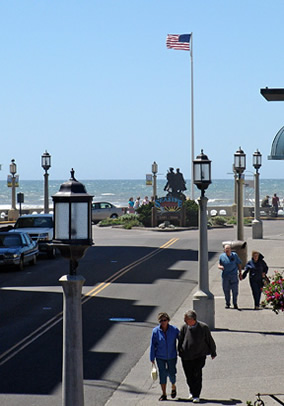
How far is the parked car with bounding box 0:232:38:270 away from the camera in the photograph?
3055cm

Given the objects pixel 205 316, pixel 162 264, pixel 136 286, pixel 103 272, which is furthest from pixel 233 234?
pixel 205 316

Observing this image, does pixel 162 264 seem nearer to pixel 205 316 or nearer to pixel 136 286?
pixel 136 286

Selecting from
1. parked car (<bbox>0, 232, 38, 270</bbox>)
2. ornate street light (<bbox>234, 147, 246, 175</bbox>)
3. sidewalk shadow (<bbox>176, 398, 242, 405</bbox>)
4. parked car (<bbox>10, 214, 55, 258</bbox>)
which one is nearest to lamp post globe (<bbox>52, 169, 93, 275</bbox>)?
sidewalk shadow (<bbox>176, 398, 242, 405</bbox>)

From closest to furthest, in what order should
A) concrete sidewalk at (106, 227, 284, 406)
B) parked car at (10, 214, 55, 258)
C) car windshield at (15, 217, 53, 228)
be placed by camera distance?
concrete sidewalk at (106, 227, 284, 406) < parked car at (10, 214, 55, 258) < car windshield at (15, 217, 53, 228)

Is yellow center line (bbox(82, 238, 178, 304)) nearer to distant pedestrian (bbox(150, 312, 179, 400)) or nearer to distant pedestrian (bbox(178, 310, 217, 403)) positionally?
distant pedestrian (bbox(150, 312, 179, 400))

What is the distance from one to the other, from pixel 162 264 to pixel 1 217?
3596cm

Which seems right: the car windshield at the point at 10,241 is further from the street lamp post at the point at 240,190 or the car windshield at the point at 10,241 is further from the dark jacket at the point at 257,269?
the dark jacket at the point at 257,269

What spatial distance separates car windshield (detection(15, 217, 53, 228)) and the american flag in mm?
31131

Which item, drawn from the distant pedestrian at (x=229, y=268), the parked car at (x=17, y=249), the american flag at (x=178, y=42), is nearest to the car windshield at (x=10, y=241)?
the parked car at (x=17, y=249)

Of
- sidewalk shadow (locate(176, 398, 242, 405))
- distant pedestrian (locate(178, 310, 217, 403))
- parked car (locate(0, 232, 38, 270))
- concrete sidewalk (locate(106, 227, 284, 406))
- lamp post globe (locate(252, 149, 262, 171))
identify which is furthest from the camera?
lamp post globe (locate(252, 149, 262, 171))

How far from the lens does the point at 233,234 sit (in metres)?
49.2

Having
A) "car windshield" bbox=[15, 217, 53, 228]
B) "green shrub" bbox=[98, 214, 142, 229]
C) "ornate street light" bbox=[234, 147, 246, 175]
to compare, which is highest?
"ornate street light" bbox=[234, 147, 246, 175]

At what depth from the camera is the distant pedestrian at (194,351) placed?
518 inches

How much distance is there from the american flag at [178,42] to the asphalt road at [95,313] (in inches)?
1133
